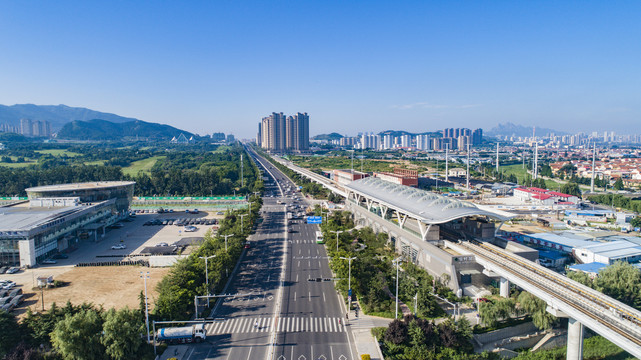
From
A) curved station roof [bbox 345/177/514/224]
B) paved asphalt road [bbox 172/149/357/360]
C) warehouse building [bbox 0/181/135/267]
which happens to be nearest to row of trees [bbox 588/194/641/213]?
curved station roof [bbox 345/177/514/224]

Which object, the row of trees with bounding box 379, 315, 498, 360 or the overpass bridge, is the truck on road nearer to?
the row of trees with bounding box 379, 315, 498, 360

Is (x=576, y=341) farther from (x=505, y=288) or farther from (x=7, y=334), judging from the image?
(x=7, y=334)

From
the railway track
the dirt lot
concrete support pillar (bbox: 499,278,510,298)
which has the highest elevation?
the railway track

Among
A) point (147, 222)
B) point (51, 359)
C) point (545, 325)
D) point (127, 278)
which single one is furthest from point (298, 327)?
point (147, 222)

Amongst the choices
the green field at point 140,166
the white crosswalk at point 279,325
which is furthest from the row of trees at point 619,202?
the green field at point 140,166

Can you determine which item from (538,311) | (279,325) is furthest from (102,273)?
(538,311)

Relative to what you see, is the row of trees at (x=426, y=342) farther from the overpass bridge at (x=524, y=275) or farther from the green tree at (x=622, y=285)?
the green tree at (x=622, y=285)
